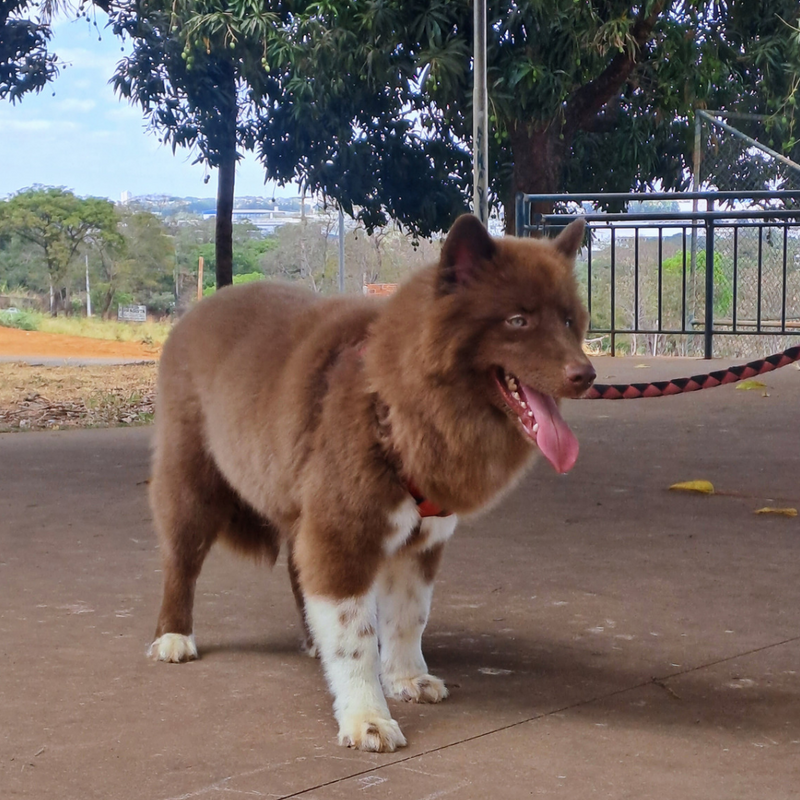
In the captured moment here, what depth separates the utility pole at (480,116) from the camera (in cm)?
1373

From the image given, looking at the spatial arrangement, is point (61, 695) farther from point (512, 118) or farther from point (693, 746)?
point (512, 118)

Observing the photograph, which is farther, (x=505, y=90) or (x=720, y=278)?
(x=505, y=90)

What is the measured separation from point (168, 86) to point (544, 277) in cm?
1589

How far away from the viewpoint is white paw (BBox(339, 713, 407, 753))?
304cm

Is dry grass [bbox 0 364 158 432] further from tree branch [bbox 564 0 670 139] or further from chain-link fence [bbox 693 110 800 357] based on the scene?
tree branch [bbox 564 0 670 139]

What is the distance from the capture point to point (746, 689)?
3529mm

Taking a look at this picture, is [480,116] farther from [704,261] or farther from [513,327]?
[513,327]

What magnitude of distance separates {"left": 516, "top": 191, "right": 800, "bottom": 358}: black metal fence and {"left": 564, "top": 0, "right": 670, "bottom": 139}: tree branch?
110 inches

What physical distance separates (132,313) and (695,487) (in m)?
22.2

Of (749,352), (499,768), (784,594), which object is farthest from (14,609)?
(749,352)

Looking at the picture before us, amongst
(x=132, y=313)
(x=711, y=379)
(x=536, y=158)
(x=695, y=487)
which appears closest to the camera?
(x=711, y=379)

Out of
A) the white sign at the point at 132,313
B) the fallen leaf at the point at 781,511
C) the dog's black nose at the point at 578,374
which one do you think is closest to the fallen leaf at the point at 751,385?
the fallen leaf at the point at 781,511

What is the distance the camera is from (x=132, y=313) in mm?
27078

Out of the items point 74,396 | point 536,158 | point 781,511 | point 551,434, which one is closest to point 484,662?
point 551,434
